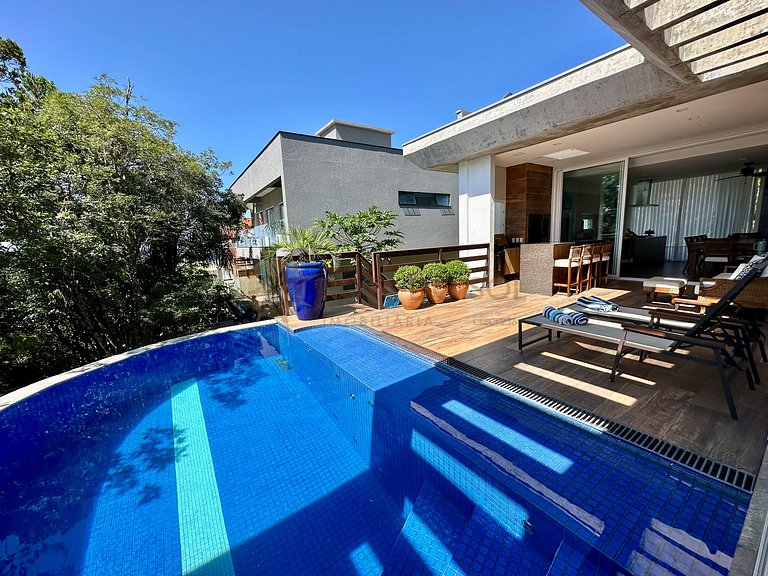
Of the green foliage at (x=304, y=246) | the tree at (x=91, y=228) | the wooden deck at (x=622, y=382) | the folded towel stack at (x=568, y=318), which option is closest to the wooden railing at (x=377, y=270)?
the green foliage at (x=304, y=246)

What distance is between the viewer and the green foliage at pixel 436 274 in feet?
17.5

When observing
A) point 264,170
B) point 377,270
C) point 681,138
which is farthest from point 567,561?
point 264,170

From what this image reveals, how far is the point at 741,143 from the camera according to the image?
534cm

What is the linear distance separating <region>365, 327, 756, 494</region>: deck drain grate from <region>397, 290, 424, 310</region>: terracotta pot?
7.90 ft

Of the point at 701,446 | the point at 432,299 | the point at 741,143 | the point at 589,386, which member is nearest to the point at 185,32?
the point at 432,299

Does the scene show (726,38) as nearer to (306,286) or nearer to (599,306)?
(599,306)

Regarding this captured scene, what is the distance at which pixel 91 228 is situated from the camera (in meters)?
5.48

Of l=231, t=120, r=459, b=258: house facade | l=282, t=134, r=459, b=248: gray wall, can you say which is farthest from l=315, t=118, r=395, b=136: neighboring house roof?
l=282, t=134, r=459, b=248: gray wall

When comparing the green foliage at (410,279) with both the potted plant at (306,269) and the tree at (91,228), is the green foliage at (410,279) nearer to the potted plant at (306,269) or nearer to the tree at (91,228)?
the potted plant at (306,269)

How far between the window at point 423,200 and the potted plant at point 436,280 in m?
6.44

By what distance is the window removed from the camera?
1138cm

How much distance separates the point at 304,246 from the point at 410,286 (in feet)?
6.09

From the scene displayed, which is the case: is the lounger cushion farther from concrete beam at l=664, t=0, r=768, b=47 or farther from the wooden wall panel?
the wooden wall panel

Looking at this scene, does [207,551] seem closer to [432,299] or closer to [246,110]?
[432,299]
